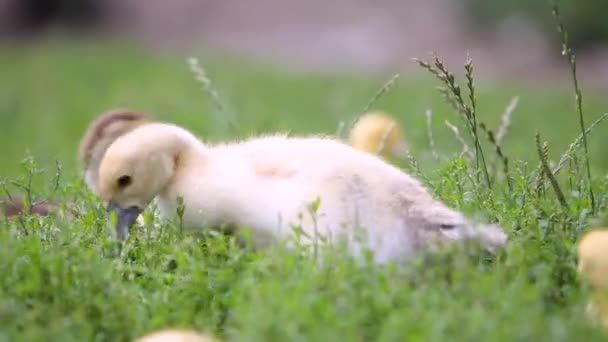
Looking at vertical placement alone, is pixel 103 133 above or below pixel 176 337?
above

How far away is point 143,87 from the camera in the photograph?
1291 cm

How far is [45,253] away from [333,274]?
110cm

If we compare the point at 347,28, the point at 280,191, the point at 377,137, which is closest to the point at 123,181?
the point at 280,191

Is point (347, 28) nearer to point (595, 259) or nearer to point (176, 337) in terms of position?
point (595, 259)

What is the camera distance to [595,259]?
3273 millimetres

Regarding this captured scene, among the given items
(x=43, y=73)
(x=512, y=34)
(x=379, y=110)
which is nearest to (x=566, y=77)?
(x=512, y=34)

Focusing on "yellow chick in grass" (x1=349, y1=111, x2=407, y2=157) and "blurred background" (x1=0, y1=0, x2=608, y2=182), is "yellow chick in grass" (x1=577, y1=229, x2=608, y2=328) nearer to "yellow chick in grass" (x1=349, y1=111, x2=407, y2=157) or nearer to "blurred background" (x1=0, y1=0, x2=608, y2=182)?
"blurred background" (x1=0, y1=0, x2=608, y2=182)

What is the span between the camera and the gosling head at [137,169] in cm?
398

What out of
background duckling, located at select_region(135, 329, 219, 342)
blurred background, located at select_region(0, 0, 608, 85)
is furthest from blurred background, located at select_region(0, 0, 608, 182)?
background duckling, located at select_region(135, 329, 219, 342)

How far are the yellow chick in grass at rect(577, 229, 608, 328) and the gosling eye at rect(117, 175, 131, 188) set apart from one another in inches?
67.1

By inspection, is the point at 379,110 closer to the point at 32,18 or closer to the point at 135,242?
the point at 135,242

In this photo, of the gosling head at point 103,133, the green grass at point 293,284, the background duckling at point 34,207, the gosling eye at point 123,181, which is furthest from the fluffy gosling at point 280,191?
the gosling head at point 103,133

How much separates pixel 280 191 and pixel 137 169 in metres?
0.56

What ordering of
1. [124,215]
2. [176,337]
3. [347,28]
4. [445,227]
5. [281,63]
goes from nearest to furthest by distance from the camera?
[176,337]
[445,227]
[124,215]
[281,63]
[347,28]
